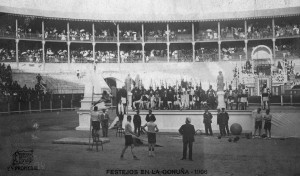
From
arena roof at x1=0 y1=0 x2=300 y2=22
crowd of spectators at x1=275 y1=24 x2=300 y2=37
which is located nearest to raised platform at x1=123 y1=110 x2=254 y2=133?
arena roof at x1=0 y1=0 x2=300 y2=22

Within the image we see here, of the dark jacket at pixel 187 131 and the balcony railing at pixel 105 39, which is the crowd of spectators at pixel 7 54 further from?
the dark jacket at pixel 187 131

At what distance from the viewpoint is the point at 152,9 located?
45250mm

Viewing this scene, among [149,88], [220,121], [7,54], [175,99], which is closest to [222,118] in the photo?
[220,121]

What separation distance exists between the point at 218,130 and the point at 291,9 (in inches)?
934

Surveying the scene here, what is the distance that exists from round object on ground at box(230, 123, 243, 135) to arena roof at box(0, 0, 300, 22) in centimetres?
1927

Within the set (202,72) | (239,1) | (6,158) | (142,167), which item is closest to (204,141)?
(142,167)

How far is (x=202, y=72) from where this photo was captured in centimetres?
3919

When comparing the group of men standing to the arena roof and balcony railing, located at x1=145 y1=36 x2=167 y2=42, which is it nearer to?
the arena roof

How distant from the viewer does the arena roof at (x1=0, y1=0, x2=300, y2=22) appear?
38.5 metres

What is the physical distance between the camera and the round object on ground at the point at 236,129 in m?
18.6

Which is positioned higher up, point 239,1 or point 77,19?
point 239,1

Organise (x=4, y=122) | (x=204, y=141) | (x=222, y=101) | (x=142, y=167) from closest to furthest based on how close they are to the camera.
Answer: (x=142, y=167), (x=204, y=141), (x=222, y=101), (x=4, y=122)

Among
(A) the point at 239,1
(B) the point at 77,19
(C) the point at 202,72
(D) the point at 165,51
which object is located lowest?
(C) the point at 202,72

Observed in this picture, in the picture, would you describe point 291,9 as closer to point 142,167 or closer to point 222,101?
point 222,101
